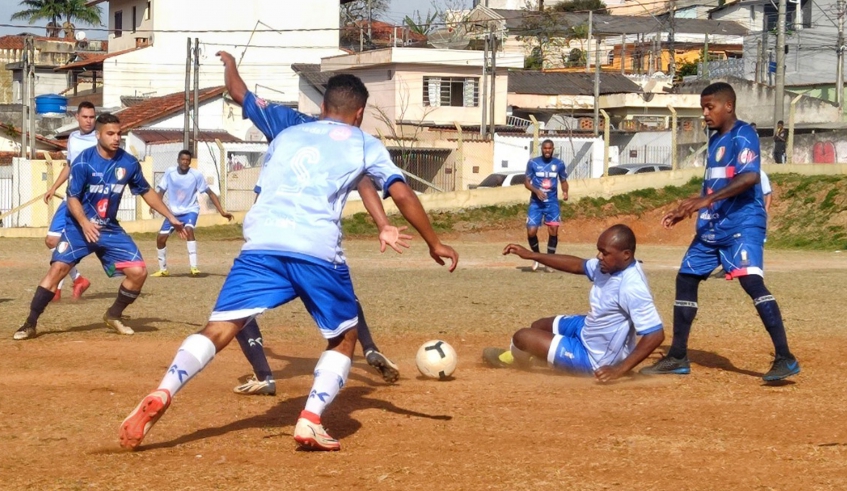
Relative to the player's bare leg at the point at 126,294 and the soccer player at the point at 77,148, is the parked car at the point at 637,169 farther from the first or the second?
the player's bare leg at the point at 126,294

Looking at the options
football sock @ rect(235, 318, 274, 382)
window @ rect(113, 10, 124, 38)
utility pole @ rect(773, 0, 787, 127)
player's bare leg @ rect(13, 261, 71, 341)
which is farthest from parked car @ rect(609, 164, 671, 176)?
window @ rect(113, 10, 124, 38)

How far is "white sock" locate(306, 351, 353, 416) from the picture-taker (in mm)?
5590

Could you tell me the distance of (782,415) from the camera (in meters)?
6.62

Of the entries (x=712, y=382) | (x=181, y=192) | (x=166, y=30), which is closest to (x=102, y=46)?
Result: (x=166, y=30)

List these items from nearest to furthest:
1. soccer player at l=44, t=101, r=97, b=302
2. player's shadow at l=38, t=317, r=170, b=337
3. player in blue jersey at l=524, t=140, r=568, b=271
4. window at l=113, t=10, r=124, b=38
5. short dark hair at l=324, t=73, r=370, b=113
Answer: short dark hair at l=324, t=73, r=370, b=113 < player's shadow at l=38, t=317, r=170, b=337 < soccer player at l=44, t=101, r=97, b=302 < player in blue jersey at l=524, t=140, r=568, b=271 < window at l=113, t=10, r=124, b=38

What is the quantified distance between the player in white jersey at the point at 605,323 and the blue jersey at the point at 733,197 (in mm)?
682

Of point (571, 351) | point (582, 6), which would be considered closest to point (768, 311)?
point (571, 351)

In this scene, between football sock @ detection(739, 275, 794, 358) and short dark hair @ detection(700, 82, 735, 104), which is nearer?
football sock @ detection(739, 275, 794, 358)

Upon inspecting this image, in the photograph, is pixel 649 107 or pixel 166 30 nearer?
pixel 649 107

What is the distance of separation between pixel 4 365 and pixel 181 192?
331 inches

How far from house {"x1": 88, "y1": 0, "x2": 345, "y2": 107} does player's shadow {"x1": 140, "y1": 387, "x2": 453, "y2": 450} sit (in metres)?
47.9

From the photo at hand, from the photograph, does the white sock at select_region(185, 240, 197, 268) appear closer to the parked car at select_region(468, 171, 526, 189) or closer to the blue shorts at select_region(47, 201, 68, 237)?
the blue shorts at select_region(47, 201, 68, 237)

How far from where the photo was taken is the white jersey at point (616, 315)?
24.6ft

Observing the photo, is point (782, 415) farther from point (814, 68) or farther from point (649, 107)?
point (814, 68)
